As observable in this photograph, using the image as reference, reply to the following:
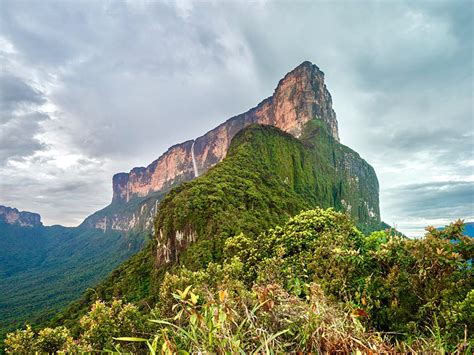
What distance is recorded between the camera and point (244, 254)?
12664 millimetres

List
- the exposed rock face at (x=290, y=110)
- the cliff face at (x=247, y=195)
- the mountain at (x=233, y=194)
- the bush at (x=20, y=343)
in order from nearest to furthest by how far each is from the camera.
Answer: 1. the bush at (x=20, y=343)
2. the cliff face at (x=247, y=195)
3. the mountain at (x=233, y=194)
4. the exposed rock face at (x=290, y=110)

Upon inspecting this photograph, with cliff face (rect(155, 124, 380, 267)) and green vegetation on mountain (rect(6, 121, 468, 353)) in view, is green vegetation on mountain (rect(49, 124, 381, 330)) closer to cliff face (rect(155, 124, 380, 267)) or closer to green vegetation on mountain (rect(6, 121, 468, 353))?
cliff face (rect(155, 124, 380, 267))

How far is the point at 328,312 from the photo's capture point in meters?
2.57

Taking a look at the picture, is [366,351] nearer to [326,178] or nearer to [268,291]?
[268,291]

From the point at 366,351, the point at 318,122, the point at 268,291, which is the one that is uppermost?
the point at 318,122

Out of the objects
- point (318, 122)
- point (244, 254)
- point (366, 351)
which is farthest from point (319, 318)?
point (318, 122)

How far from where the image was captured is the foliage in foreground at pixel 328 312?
219 centimetres

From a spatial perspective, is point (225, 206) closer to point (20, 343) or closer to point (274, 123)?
point (20, 343)

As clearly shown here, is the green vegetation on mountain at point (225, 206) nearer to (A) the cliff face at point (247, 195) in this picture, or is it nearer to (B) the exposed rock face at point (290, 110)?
(A) the cliff face at point (247, 195)

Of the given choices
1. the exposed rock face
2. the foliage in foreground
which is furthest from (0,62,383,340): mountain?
the foliage in foreground

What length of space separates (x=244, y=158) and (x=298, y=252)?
190ft

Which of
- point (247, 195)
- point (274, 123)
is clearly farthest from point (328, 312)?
point (274, 123)

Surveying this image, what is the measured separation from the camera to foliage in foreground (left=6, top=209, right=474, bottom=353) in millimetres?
2191

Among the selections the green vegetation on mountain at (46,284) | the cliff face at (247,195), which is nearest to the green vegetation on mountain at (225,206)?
the cliff face at (247,195)
